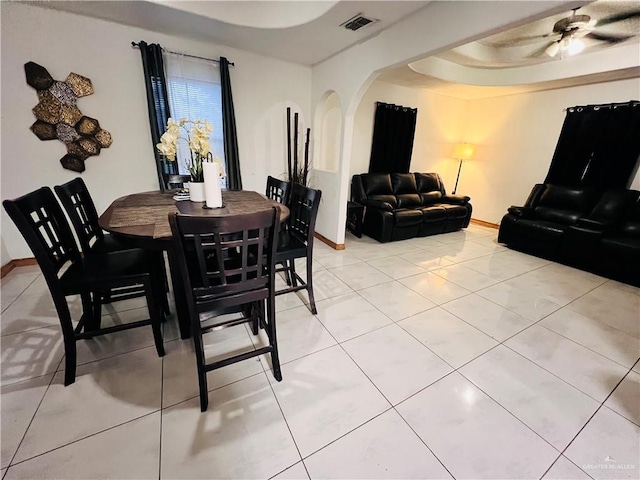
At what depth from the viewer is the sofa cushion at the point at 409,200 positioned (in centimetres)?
435

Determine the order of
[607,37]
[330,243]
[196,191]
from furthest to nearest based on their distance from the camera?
[330,243]
[607,37]
[196,191]

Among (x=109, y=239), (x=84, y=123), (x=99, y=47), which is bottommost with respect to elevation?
(x=109, y=239)

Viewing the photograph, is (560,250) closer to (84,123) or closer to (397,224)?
(397,224)

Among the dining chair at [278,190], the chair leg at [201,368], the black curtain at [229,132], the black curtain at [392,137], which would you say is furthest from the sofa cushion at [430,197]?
the chair leg at [201,368]

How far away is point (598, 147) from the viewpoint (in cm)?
364

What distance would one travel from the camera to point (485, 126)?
5.11 metres

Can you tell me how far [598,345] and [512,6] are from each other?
2484 millimetres

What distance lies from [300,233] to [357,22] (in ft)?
7.05

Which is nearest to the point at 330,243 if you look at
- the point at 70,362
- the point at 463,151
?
the point at 70,362

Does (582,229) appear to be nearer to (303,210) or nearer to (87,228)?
(303,210)

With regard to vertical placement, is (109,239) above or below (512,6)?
below

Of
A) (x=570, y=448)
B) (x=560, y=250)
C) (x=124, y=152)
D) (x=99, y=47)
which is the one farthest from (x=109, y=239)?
(x=560, y=250)

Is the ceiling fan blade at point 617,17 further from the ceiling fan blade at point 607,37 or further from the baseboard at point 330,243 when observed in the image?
the baseboard at point 330,243

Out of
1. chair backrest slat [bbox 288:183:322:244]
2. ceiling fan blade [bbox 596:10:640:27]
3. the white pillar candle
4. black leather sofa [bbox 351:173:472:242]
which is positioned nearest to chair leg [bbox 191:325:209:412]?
the white pillar candle
